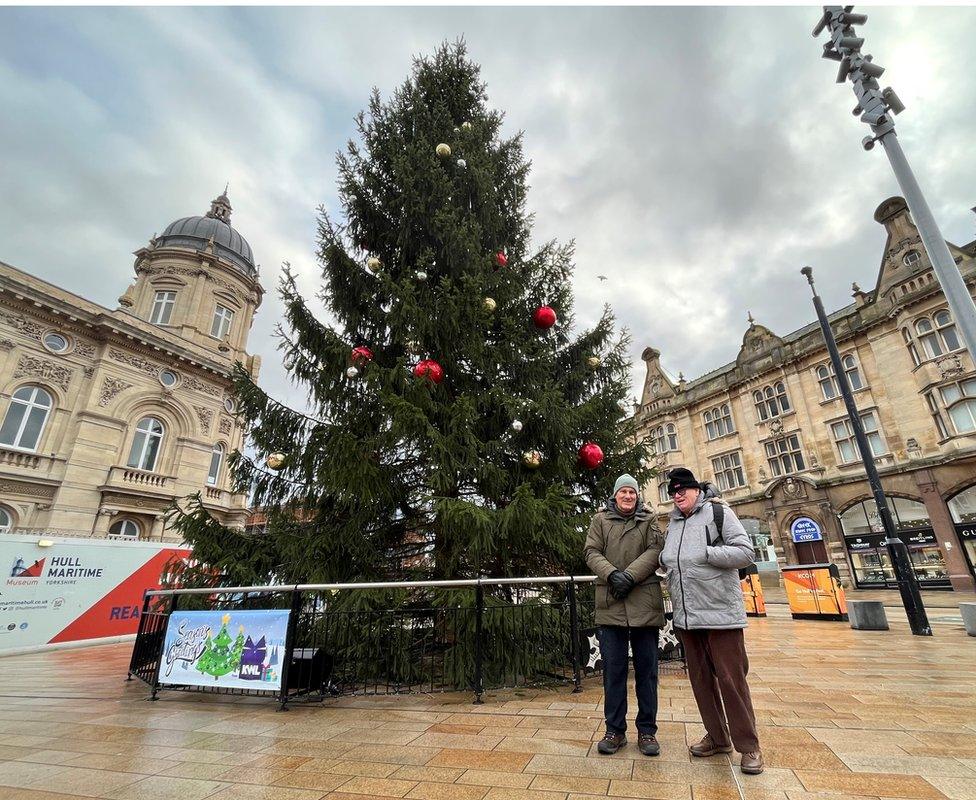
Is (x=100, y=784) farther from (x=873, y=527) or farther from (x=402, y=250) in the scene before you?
(x=873, y=527)

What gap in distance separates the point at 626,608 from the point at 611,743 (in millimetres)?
886

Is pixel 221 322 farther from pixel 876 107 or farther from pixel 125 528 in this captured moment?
pixel 876 107

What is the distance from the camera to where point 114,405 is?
19.3 meters

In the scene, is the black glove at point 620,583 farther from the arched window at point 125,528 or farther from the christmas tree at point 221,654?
the arched window at point 125,528

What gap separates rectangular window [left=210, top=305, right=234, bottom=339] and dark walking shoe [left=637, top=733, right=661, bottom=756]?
95.0ft

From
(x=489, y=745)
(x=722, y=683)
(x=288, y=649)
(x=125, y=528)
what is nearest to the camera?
(x=722, y=683)

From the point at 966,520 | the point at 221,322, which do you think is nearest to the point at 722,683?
the point at 966,520

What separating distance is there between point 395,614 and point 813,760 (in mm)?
4119

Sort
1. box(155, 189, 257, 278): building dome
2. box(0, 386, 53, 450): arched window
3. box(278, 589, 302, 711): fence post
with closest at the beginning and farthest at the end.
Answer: box(278, 589, 302, 711): fence post
box(0, 386, 53, 450): arched window
box(155, 189, 257, 278): building dome

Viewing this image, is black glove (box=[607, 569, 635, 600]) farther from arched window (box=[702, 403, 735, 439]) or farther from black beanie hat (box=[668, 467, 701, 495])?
arched window (box=[702, 403, 735, 439])

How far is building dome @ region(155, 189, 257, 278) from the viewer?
2828cm

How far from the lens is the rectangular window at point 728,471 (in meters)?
26.1

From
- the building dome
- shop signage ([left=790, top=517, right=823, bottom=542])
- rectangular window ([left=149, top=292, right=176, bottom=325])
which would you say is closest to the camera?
shop signage ([left=790, top=517, right=823, bottom=542])

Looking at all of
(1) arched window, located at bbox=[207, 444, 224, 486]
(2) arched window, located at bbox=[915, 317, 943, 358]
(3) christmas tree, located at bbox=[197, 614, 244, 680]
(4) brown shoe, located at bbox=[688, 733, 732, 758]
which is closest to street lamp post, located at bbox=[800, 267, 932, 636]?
(4) brown shoe, located at bbox=[688, 733, 732, 758]
